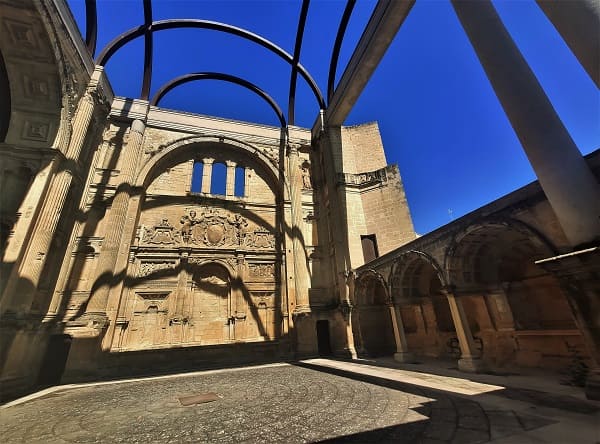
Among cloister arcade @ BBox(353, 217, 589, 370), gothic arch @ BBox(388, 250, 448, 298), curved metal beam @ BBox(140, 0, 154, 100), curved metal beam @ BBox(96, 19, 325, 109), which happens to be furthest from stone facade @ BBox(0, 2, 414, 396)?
cloister arcade @ BBox(353, 217, 589, 370)

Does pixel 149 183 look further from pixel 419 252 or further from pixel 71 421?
pixel 419 252

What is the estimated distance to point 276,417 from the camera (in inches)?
168

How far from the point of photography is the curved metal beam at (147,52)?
44.1 feet

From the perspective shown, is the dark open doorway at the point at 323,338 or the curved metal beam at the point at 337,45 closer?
the curved metal beam at the point at 337,45

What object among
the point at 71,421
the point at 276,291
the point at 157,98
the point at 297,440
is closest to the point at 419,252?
the point at 297,440

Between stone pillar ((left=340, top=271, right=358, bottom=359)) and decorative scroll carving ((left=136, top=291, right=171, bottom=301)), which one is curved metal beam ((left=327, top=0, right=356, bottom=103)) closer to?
stone pillar ((left=340, top=271, right=358, bottom=359))

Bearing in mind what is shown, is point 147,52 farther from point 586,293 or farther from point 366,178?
point 586,293

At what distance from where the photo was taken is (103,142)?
14.0 m

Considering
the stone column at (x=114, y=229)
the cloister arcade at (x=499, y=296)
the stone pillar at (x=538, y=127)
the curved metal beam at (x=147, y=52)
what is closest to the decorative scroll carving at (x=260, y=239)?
the stone column at (x=114, y=229)

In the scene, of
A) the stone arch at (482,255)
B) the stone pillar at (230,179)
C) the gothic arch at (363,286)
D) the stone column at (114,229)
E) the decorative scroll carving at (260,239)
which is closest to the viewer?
the stone arch at (482,255)

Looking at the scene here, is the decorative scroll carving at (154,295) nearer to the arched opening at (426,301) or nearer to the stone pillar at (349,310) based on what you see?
the stone pillar at (349,310)

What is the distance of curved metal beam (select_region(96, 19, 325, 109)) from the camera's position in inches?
522

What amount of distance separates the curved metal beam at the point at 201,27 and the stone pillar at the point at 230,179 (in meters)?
7.19

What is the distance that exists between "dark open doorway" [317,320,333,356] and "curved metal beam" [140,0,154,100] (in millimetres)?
17035
